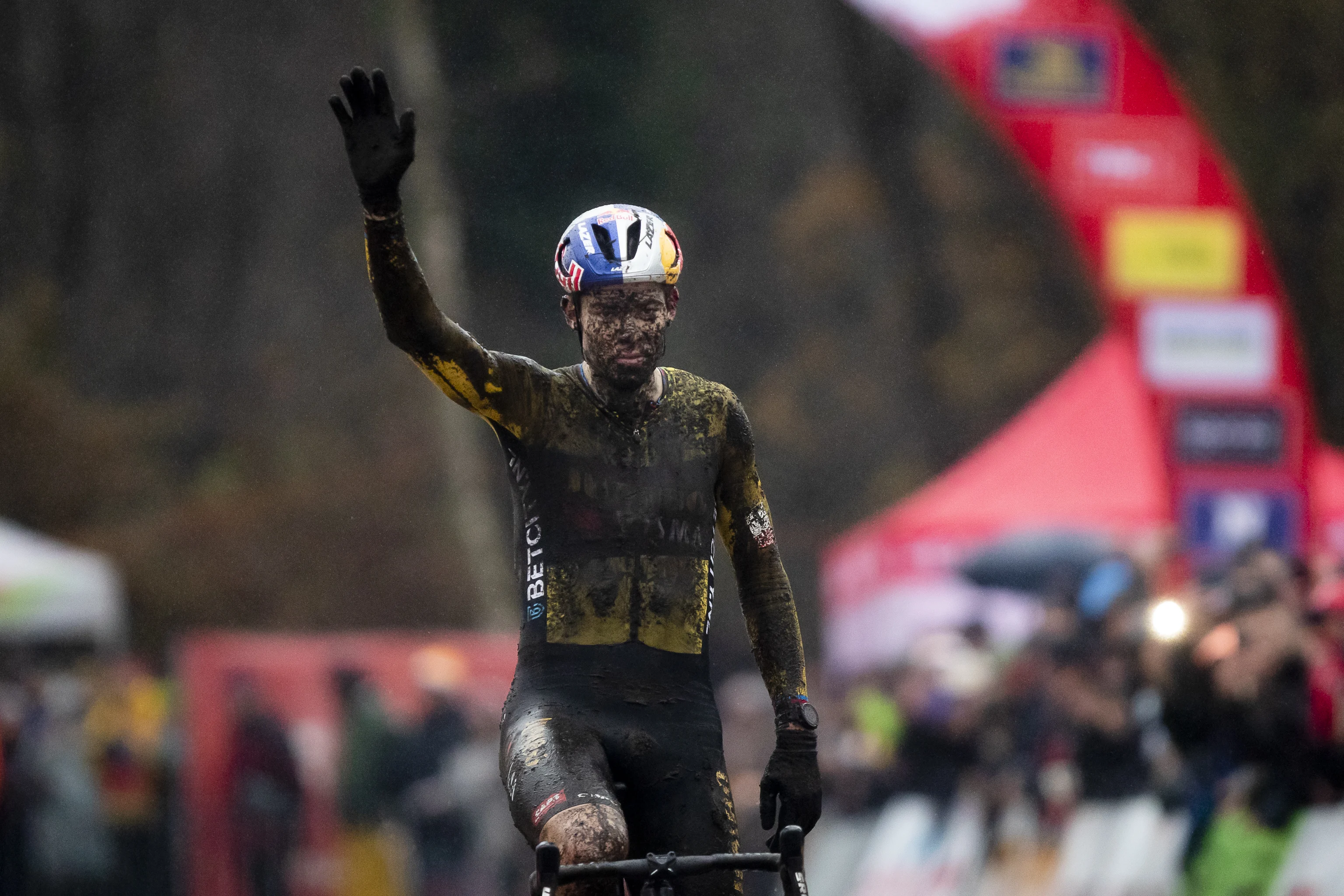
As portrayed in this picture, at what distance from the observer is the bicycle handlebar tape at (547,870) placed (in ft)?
17.5

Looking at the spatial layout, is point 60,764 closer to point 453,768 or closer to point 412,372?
point 453,768

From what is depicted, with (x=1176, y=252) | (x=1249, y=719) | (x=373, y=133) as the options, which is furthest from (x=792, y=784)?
(x=1176, y=252)

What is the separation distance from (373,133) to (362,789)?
37.9 ft

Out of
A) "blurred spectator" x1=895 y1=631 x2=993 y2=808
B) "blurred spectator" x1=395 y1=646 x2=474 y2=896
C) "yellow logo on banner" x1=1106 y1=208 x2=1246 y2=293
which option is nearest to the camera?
"blurred spectator" x1=895 y1=631 x2=993 y2=808

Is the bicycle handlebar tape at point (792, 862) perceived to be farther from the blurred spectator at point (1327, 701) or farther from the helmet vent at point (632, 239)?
the blurred spectator at point (1327, 701)

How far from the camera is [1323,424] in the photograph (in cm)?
2519

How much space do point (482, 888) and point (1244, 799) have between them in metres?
8.29

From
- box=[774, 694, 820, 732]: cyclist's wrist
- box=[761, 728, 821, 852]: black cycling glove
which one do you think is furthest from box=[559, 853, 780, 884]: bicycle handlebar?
box=[774, 694, 820, 732]: cyclist's wrist

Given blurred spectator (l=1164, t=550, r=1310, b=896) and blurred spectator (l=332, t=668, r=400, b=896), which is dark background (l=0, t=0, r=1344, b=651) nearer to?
blurred spectator (l=332, t=668, r=400, b=896)

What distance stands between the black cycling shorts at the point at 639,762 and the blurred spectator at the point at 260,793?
10.7 meters

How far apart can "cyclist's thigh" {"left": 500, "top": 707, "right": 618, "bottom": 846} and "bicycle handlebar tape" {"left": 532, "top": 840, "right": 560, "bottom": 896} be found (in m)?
0.26

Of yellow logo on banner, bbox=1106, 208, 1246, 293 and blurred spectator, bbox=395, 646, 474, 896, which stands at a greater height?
yellow logo on banner, bbox=1106, 208, 1246, 293

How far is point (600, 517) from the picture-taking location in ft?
20.4

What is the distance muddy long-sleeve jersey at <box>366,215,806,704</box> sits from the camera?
20.2 ft
